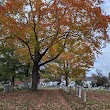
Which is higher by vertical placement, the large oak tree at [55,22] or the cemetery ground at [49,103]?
the large oak tree at [55,22]

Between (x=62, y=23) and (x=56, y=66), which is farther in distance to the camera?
(x=56, y=66)

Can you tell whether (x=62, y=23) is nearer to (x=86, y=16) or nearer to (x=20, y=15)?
(x=86, y=16)

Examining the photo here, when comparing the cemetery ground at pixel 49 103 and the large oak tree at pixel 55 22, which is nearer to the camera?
the cemetery ground at pixel 49 103

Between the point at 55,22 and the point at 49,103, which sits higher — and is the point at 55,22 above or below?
above

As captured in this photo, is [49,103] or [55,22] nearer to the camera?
[49,103]

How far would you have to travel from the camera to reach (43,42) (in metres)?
37.5

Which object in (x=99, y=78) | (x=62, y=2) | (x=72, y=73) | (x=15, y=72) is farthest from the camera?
(x=99, y=78)

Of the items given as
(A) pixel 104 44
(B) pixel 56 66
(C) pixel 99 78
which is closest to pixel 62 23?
(A) pixel 104 44

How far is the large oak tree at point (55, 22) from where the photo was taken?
33688 mm

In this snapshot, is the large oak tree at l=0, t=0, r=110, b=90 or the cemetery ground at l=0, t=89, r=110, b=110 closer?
the cemetery ground at l=0, t=89, r=110, b=110

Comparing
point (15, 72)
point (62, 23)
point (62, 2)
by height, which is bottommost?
point (15, 72)

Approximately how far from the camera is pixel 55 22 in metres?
34.2

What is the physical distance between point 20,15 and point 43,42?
4.34m

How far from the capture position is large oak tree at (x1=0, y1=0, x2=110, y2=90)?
3369 cm
